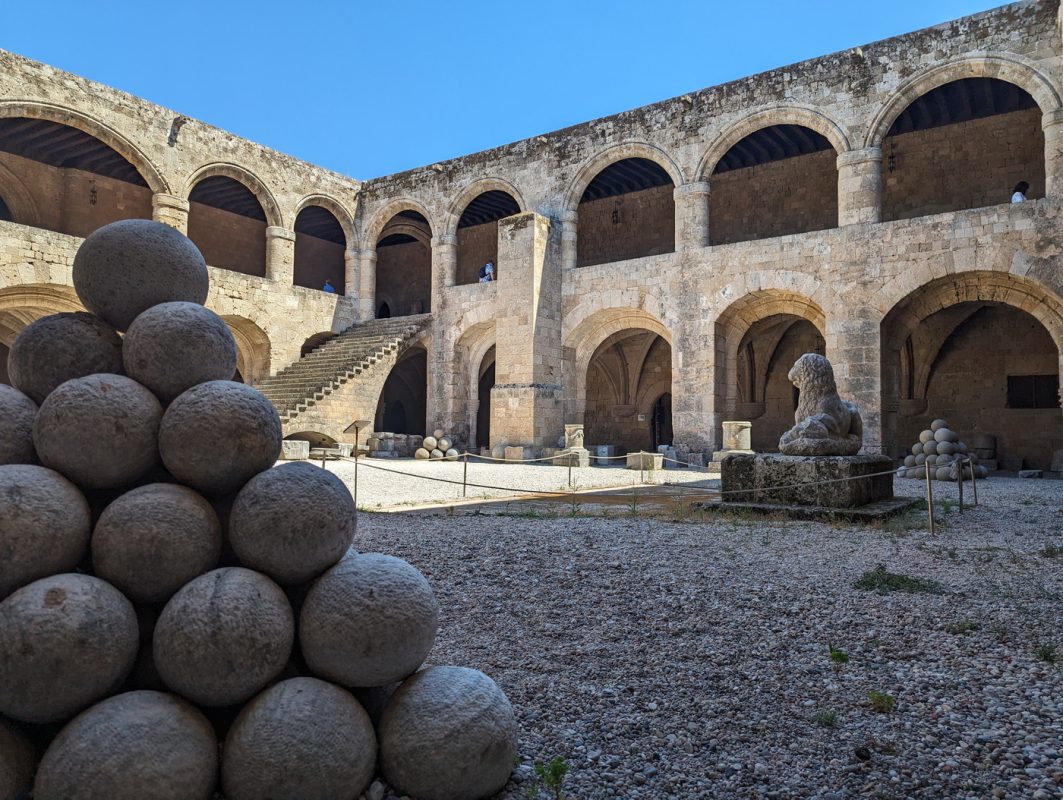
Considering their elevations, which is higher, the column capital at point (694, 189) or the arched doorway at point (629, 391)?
the column capital at point (694, 189)

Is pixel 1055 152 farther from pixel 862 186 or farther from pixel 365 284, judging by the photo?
pixel 365 284

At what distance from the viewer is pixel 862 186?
13.5 meters

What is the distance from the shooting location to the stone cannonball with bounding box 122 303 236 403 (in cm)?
221

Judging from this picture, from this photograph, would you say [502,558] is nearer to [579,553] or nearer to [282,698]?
[579,553]

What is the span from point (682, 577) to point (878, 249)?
11123mm

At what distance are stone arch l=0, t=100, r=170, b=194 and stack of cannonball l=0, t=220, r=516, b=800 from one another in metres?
15.4

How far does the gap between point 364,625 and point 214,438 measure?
0.71m

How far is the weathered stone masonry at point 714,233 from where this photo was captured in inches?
508

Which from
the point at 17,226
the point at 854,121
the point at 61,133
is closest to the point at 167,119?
the point at 61,133

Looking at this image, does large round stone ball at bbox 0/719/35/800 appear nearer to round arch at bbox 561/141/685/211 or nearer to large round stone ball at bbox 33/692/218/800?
large round stone ball at bbox 33/692/218/800

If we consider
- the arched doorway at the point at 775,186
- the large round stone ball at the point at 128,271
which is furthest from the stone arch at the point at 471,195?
the large round stone ball at the point at 128,271

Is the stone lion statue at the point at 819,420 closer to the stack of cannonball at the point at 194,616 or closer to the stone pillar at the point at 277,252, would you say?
the stack of cannonball at the point at 194,616

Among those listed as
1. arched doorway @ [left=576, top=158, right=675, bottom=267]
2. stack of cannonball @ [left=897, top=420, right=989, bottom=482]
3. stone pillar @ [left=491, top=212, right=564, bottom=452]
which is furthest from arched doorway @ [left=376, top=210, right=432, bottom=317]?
stack of cannonball @ [left=897, top=420, right=989, bottom=482]

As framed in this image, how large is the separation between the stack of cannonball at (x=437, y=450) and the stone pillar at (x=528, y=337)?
130 cm
